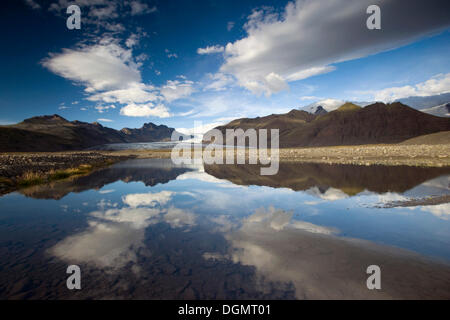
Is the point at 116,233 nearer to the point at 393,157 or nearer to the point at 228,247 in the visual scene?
the point at 228,247

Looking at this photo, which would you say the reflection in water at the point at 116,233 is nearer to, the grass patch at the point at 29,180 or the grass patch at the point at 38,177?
the grass patch at the point at 29,180

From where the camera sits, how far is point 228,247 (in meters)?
7.63

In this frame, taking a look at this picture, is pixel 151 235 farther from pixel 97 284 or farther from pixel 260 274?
pixel 260 274

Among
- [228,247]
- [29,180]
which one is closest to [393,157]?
[228,247]

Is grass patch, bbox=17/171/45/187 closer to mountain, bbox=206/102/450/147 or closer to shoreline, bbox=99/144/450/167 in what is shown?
shoreline, bbox=99/144/450/167

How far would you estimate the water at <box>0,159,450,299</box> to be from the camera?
5340 millimetres

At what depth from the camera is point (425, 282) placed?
17.7ft

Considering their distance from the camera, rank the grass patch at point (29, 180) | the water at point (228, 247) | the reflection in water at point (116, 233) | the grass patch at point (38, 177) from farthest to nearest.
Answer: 1. the grass patch at point (38, 177)
2. the grass patch at point (29, 180)
3. the reflection in water at point (116, 233)
4. the water at point (228, 247)

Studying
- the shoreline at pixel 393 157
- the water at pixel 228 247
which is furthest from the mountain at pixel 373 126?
the water at pixel 228 247

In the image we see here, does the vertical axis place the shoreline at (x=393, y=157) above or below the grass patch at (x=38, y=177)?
→ above

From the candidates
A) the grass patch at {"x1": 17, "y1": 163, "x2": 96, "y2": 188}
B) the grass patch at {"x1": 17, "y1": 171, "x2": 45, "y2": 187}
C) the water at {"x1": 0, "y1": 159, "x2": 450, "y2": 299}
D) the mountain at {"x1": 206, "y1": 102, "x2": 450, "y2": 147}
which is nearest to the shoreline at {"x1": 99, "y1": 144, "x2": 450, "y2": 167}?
the water at {"x1": 0, "y1": 159, "x2": 450, "y2": 299}

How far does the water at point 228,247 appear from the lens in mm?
5340
